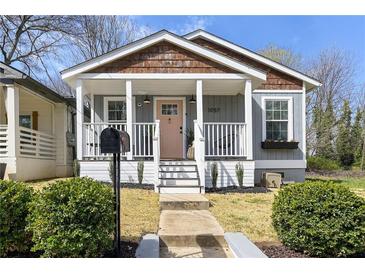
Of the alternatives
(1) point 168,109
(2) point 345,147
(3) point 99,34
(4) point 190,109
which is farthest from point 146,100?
(3) point 99,34

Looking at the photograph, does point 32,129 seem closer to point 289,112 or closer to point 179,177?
point 179,177

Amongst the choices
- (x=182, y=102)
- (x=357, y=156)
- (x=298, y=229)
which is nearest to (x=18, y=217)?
(x=298, y=229)

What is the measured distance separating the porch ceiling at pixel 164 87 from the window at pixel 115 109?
11.5 inches

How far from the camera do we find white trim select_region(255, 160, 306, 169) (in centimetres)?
1102

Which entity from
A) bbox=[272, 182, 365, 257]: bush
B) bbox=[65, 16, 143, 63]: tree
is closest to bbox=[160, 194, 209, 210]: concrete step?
bbox=[272, 182, 365, 257]: bush

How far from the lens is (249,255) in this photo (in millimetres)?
3521

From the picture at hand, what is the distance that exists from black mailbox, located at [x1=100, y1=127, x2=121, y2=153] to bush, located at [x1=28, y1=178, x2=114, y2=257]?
0.45 metres

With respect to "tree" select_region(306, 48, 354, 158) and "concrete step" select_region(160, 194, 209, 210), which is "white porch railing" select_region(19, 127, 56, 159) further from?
"tree" select_region(306, 48, 354, 158)

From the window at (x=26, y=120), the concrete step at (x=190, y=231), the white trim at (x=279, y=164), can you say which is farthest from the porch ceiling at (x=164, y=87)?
the concrete step at (x=190, y=231)

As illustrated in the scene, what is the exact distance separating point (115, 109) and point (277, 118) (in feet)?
18.0

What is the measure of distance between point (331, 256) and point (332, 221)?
40 cm

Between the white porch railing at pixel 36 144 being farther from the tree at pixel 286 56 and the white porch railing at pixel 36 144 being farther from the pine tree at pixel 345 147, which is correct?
the tree at pixel 286 56

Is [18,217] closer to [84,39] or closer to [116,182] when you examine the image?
[116,182]

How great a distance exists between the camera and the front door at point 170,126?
440 inches
